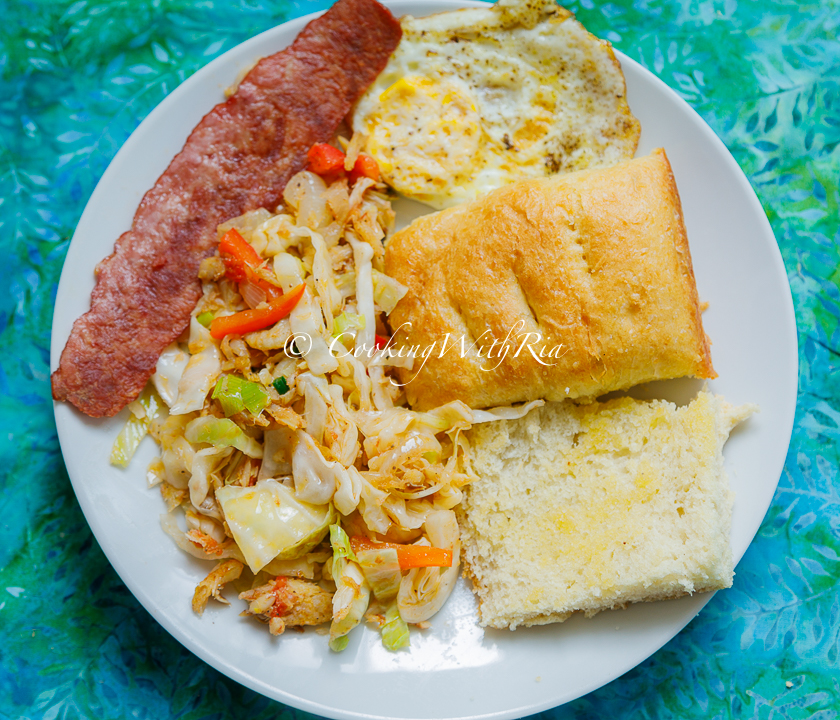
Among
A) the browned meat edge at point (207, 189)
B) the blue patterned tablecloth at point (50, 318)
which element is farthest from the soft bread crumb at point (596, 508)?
the browned meat edge at point (207, 189)

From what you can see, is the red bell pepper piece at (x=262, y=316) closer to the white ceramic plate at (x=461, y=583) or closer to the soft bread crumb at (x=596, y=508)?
the white ceramic plate at (x=461, y=583)

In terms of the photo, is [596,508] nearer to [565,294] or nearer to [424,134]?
[565,294]

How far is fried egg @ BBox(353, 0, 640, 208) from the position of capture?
9.79ft

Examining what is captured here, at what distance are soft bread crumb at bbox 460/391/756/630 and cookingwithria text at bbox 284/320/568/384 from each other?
0.38 meters

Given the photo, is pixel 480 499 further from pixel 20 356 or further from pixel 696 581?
pixel 20 356

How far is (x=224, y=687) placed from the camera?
3076 millimetres

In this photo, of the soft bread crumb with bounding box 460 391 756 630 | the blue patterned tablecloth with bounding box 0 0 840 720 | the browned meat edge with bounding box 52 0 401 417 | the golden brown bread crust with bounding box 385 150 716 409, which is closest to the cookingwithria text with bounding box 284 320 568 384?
the golden brown bread crust with bounding box 385 150 716 409

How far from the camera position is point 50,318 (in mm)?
3248

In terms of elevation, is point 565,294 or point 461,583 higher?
point 565,294

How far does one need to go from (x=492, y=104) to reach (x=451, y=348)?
4.58ft

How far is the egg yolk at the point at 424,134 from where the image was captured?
300 centimetres

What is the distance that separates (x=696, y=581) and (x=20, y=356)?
3.65m

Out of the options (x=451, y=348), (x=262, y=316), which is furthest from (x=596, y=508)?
(x=262, y=316)

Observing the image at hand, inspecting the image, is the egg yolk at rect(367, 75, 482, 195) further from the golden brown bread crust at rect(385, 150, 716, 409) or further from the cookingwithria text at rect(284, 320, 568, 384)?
the cookingwithria text at rect(284, 320, 568, 384)
